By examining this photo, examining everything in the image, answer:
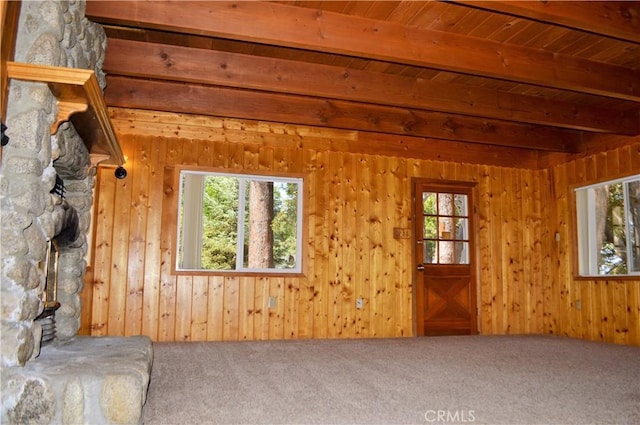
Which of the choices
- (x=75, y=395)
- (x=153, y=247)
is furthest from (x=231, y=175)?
(x=75, y=395)

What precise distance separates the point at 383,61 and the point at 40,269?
2.77m

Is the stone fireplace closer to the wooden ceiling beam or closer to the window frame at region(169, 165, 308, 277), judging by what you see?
the wooden ceiling beam

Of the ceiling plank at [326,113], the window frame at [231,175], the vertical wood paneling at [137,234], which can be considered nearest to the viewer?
A: the ceiling plank at [326,113]

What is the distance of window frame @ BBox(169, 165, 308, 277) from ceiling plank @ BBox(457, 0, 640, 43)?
123 inches

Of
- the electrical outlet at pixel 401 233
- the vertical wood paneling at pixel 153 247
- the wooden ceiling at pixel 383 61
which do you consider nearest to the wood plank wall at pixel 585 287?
the wooden ceiling at pixel 383 61

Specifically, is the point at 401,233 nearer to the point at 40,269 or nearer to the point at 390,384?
the point at 390,384

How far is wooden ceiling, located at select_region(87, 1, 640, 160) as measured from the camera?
9.90 ft

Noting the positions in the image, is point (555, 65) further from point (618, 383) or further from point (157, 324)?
point (157, 324)

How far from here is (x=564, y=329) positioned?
6.16m

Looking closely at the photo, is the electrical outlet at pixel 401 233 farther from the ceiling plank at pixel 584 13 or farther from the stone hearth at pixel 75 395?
the stone hearth at pixel 75 395

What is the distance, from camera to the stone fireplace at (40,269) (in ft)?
6.79

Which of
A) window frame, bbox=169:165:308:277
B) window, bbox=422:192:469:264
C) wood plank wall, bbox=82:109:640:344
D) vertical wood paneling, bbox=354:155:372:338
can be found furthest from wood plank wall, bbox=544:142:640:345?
window frame, bbox=169:165:308:277

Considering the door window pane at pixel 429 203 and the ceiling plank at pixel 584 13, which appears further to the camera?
the door window pane at pixel 429 203

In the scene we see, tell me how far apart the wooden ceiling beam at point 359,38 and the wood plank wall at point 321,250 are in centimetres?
234
